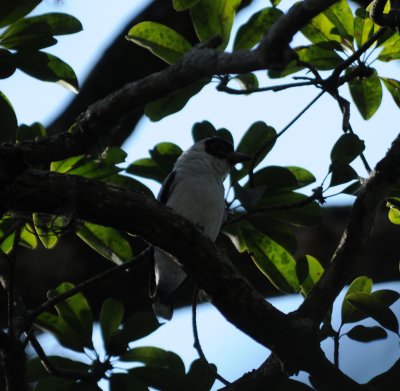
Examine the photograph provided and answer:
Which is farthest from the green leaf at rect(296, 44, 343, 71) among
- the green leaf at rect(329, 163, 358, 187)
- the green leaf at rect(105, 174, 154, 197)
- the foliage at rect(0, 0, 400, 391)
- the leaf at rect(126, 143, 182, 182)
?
the green leaf at rect(105, 174, 154, 197)

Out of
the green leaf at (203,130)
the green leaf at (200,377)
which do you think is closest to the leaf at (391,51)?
the green leaf at (203,130)

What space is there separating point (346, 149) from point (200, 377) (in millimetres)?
1129

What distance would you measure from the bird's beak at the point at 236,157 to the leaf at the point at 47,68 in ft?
3.15

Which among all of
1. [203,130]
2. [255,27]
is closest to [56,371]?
[203,130]

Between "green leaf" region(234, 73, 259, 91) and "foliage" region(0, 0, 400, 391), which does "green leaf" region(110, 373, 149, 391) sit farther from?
"green leaf" region(234, 73, 259, 91)

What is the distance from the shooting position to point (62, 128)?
5730 mm

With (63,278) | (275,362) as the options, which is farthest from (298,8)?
(63,278)

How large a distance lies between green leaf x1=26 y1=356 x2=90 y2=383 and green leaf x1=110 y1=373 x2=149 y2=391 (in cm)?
15

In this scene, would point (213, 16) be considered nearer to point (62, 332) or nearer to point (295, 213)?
point (295, 213)

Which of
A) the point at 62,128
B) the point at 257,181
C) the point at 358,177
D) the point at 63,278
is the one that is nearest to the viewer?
the point at 358,177

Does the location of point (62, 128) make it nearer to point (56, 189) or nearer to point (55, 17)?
point (55, 17)

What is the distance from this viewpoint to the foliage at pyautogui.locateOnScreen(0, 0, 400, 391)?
135 inches

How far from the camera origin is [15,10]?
3545 mm

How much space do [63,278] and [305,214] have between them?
1.88 meters
